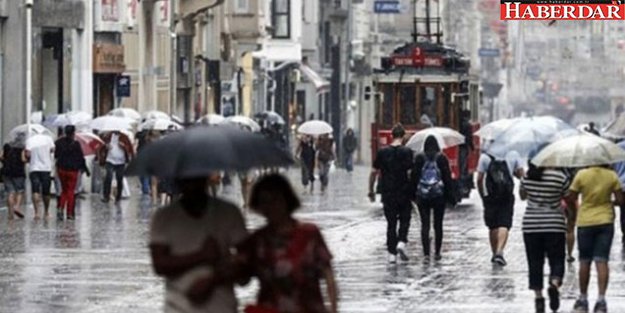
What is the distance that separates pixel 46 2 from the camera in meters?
49.1

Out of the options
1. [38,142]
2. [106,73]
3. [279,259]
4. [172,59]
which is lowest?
[38,142]

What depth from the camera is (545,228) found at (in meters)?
19.9

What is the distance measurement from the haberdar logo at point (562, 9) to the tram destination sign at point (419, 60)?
179 cm

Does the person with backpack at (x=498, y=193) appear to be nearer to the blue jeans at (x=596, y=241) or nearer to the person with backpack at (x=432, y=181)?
the person with backpack at (x=432, y=181)

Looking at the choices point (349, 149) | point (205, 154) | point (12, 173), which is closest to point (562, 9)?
point (12, 173)

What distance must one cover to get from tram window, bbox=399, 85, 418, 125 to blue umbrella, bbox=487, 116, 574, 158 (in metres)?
19.5

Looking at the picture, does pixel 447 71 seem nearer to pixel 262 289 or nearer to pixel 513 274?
pixel 513 274

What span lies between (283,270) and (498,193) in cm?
1499

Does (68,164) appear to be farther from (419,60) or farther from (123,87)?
(123,87)

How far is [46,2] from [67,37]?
3.83 meters

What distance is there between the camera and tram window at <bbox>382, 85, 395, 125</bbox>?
4628 centimetres

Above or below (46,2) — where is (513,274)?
below

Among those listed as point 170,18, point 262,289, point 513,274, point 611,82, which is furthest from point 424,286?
point 611,82

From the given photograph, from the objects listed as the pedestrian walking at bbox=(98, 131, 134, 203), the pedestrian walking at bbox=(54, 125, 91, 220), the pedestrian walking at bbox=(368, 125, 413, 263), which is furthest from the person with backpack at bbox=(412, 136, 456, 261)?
the pedestrian walking at bbox=(98, 131, 134, 203)
